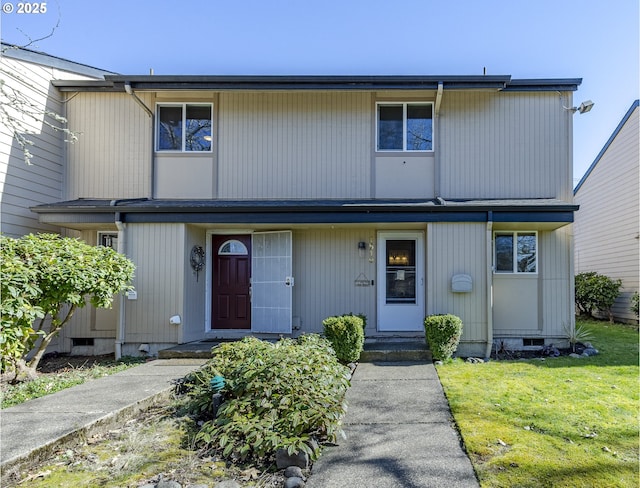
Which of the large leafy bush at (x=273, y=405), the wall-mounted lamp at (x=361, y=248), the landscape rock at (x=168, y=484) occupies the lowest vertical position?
the landscape rock at (x=168, y=484)

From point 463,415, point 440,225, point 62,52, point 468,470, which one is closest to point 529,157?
point 440,225

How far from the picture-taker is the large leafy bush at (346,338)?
6.27m

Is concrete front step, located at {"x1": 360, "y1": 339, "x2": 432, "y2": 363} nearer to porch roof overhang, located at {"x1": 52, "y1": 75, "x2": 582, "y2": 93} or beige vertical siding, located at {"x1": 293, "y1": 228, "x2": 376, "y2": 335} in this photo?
beige vertical siding, located at {"x1": 293, "y1": 228, "x2": 376, "y2": 335}

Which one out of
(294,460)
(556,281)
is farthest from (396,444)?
(556,281)

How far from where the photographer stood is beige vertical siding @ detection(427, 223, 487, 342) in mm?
6918

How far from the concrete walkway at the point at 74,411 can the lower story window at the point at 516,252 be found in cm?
629

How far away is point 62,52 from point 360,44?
259 inches

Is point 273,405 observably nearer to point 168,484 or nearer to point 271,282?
point 168,484

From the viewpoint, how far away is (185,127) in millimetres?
8141

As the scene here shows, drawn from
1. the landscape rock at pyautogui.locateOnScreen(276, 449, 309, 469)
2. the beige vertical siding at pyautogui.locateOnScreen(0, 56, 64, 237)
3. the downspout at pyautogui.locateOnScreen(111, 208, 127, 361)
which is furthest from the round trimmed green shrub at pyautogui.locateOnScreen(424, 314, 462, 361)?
the beige vertical siding at pyautogui.locateOnScreen(0, 56, 64, 237)

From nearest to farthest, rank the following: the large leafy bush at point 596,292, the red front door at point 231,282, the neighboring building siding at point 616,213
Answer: the red front door at point 231,282
the neighboring building siding at point 616,213
the large leafy bush at point 596,292

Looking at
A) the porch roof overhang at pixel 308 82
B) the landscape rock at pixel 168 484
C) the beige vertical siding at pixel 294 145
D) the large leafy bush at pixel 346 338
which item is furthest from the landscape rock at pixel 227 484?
the porch roof overhang at pixel 308 82

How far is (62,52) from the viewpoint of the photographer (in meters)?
7.90

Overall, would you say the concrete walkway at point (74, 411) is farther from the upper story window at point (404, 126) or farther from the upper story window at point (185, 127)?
the upper story window at point (404, 126)
